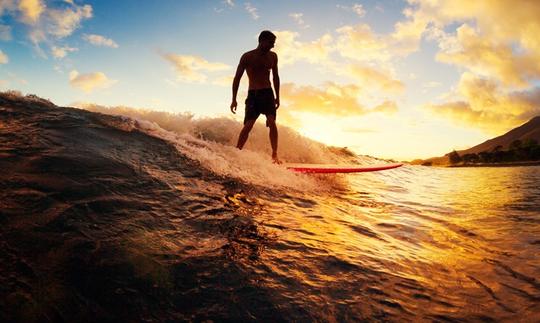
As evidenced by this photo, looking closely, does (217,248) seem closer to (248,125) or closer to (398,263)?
(398,263)

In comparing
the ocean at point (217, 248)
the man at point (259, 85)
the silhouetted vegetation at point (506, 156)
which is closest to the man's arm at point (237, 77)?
the man at point (259, 85)

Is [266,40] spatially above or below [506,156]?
above

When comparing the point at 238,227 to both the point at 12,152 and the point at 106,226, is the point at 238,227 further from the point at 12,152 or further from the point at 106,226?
the point at 12,152

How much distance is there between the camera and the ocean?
136cm

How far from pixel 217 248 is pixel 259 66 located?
4.56 metres

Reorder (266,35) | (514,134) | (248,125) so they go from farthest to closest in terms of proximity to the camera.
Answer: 1. (514,134)
2. (248,125)
3. (266,35)

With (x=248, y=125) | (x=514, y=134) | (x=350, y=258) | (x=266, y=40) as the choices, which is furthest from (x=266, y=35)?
(x=514, y=134)

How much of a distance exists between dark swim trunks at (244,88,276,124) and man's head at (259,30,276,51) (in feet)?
2.47

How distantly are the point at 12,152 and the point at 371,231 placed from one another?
3163 millimetres

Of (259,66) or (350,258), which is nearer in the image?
(350,258)

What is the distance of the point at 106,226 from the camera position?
6.24 ft

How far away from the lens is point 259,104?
5.90 m

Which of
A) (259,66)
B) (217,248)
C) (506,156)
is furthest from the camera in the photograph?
(506,156)

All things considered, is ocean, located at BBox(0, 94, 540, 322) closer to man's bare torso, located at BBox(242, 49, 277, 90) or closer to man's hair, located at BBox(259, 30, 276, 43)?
man's bare torso, located at BBox(242, 49, 277, 90)
